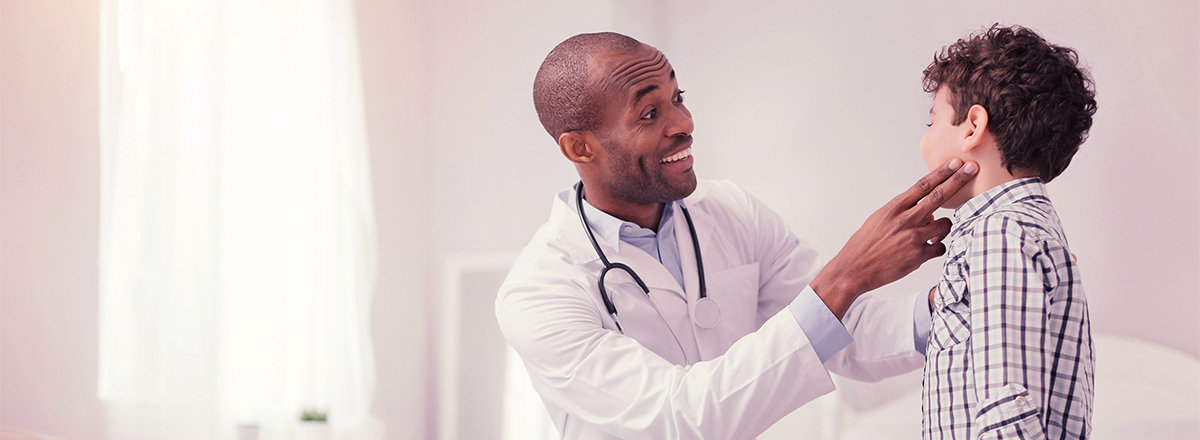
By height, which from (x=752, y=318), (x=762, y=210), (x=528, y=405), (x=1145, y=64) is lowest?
(x=528, y=405)

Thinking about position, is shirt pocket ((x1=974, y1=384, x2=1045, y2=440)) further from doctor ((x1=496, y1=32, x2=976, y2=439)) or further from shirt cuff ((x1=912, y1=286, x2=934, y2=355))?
shirt cuff ((x1=912, y1=286, x2=934, y2=355))

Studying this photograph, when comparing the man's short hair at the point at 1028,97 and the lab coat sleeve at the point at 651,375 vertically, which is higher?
the man's short hair at the point at 1028,97

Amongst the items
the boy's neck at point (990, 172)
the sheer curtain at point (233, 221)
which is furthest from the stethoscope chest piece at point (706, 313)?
the sheer curtain at point (233, 221)

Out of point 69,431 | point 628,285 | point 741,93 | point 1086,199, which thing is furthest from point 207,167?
point 1086,199

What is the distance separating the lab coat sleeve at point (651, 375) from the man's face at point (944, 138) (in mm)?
343

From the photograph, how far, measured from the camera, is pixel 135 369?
148 centimetres

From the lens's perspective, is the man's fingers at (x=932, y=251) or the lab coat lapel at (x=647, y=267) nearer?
the man's fingers at (x=932, y=251)

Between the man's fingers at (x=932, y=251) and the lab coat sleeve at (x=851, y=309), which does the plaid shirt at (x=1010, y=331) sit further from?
the lab coat sleeve at (x=851, y=309)

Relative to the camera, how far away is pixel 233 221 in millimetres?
1739

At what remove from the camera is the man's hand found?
1.09m

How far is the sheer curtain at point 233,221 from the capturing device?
58.2 inches

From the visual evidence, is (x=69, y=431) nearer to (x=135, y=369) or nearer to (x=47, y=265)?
(x=135, y=369)

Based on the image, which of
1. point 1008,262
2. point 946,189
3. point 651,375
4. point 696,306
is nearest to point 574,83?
point 696,306

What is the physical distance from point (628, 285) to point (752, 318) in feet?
1.05
